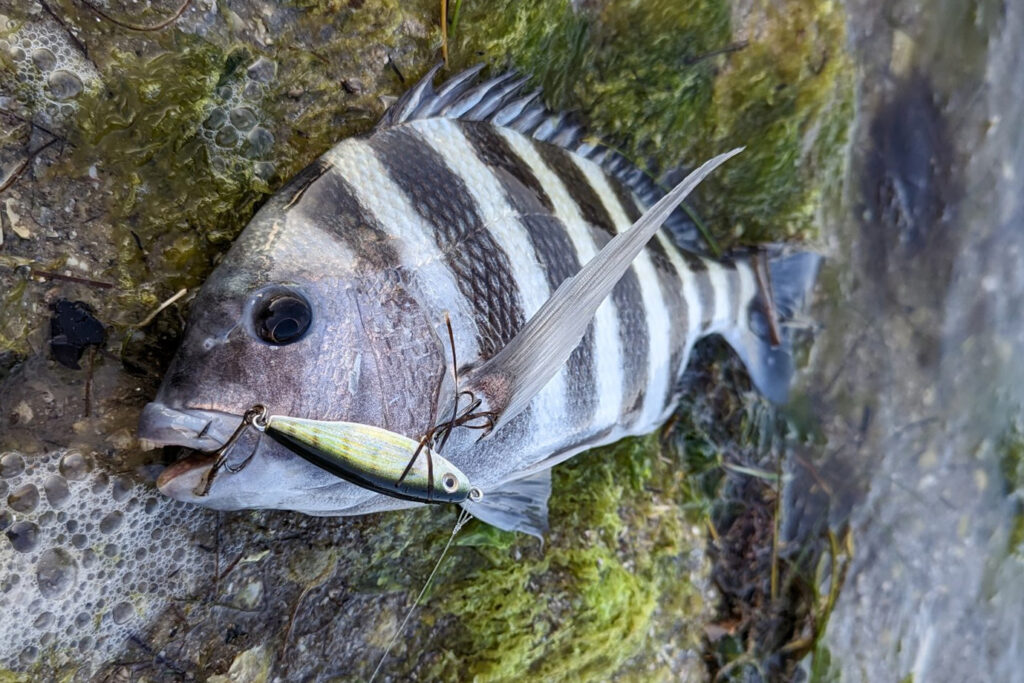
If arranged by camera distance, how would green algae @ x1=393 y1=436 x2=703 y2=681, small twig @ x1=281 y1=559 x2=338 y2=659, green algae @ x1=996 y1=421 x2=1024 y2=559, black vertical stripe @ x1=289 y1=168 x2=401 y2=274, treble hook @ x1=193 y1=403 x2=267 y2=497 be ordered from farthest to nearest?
green algae @ x1=996 y1=421 x2=1024 y2=559 < green algae @ x1=393 y1=436 x2=703 y2=681 < small twig @ x1=281 y1=559 x2=338 y2=659 < black vertical stripe @ x1=289 y1=168 x2=401 y2=274 < treble hook @ x1=193 y1=403 x2=267 y2=497

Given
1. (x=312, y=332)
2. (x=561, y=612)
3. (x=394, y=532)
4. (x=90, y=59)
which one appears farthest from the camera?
(x=561, y=612)

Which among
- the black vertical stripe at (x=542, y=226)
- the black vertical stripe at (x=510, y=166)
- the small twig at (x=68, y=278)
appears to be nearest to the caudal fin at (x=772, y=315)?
the black vertical stripe at (x=542, y=226)

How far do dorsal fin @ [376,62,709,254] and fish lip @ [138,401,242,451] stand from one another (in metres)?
0.61

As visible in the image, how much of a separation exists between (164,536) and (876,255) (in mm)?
2415

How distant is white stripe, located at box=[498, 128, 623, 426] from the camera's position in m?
1.40

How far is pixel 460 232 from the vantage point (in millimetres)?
1193

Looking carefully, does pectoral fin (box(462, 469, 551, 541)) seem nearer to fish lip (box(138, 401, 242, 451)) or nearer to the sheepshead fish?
the sheepshead fish

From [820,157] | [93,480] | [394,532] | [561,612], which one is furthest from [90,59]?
[820,157]

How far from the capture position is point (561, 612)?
5.76 feet

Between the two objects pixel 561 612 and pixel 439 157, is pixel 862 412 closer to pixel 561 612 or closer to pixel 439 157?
pixel 561 612

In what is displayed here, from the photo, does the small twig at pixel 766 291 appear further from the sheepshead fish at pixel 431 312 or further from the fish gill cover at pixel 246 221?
the sheepshead fish at pixel 431 312

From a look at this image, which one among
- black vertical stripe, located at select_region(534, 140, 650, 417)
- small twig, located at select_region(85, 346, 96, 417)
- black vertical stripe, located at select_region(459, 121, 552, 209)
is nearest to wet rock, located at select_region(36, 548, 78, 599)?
small twig, located at select_region(85, 346, 96, 417)

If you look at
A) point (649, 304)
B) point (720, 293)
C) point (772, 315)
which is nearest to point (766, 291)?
point (772, 315)

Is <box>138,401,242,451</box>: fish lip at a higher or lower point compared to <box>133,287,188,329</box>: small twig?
lower
